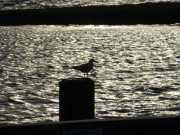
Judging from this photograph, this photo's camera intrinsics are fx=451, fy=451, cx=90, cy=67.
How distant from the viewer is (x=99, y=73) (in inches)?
664

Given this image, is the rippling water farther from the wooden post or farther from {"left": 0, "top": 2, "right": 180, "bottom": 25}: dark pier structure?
{"left": 0, "top": 2, "right": 180, "bottom": 25}: dark pier structure

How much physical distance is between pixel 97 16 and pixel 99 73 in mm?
29833

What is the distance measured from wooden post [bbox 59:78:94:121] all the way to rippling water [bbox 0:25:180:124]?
444 centimetres

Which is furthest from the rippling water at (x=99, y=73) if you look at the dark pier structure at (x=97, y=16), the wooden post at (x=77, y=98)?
the dark pier structure at (x=97, y=16)

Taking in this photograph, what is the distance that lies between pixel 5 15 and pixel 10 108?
38198mm

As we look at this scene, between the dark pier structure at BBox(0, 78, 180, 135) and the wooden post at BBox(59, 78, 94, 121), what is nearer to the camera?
the dark pier structure at BBox(0, 78, 180, 135)

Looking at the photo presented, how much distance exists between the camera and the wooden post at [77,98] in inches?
233

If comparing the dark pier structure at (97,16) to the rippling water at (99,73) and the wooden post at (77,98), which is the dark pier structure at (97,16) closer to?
the rippling water at (99,73)

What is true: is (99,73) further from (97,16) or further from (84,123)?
(97,16)

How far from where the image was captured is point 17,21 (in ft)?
150

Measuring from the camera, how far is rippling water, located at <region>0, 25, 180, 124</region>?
11375 millimetres

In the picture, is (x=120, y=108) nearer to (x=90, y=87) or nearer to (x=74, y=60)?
(x=90, y=87)

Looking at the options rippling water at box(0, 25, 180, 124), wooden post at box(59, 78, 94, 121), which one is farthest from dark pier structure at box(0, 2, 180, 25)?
wooden post at box(59, 78, 94, 121)

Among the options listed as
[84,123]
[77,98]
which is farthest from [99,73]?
[84,123]
